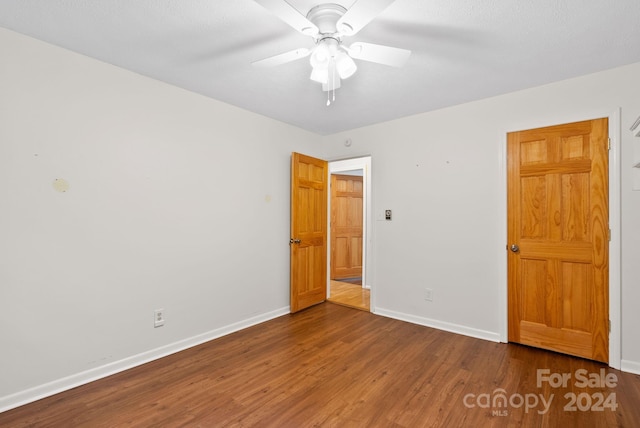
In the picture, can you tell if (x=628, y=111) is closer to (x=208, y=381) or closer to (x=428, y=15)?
(x=428, y=15)

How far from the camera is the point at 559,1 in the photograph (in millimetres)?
1643

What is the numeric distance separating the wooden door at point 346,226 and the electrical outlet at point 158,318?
11.4 feet

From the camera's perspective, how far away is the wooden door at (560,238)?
98.0 inches

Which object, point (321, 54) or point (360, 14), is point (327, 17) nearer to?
point (321, 54)

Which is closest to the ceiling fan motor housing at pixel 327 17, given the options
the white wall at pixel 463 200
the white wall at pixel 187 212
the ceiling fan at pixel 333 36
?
the ceiling fan at pixel 333 36

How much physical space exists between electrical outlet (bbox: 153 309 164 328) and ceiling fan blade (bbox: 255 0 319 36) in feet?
8.28

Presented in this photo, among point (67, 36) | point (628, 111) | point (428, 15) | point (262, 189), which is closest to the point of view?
point (428, 15)

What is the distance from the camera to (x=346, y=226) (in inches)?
231

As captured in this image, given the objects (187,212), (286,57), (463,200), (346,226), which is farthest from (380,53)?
(346,226)

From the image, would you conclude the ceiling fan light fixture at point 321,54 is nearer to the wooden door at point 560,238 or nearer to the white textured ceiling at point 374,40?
the white textured ceiling at point 374,40

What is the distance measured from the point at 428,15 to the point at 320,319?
3138 mm

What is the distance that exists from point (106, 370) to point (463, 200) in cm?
359

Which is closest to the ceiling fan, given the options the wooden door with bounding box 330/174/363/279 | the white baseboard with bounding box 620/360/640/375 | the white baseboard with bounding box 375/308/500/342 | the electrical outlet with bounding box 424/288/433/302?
the electrical outlet with bounding box 424/288/433/302

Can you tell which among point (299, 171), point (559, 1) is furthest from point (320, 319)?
point (559, 1)
